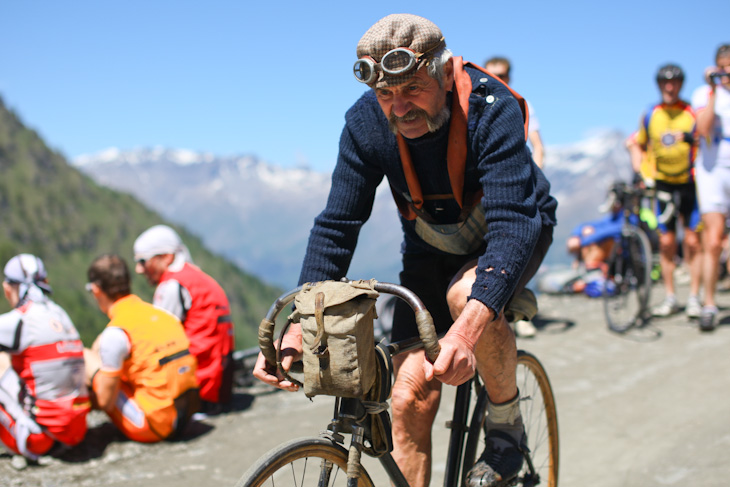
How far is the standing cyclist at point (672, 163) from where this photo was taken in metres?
6.84

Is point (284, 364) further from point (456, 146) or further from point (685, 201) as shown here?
point (685, 201)

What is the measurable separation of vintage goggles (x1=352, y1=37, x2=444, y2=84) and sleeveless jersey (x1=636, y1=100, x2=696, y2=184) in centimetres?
554

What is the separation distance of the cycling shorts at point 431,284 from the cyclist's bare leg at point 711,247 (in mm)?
4416

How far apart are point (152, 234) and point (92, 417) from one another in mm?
1372

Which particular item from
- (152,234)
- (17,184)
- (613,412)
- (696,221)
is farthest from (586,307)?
(17,184)

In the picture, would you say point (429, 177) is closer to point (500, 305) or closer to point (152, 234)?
point (500, 305)

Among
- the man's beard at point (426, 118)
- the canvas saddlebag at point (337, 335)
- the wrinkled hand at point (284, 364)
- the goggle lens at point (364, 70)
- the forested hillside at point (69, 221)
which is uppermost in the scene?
the goggle lens at point (364, 70)

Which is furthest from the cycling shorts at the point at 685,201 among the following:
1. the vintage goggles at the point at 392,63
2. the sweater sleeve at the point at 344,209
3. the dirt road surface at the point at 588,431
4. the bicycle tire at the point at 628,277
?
the vintage goggles at the point at 392,63

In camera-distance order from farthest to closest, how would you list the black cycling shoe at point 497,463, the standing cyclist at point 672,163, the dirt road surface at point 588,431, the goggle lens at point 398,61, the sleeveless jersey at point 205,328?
the standing cyclist at point 672,163, the sleeveless jersey at point 205,328, the dirt road surface at point 588,431, the black cycling shoe at point 497,463, the goggle lens at point 398,61

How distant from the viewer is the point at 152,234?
17.5ft

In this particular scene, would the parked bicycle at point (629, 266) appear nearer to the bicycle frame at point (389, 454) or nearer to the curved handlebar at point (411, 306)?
the bicycle frame at point (389, 454)

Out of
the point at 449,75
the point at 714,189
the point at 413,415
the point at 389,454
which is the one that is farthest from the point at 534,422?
the point at 714,189

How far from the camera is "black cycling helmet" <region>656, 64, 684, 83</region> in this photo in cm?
673

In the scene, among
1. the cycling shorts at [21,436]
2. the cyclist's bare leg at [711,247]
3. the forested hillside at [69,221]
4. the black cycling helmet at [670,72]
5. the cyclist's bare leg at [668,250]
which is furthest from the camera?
the forested hillside at [69,221]
